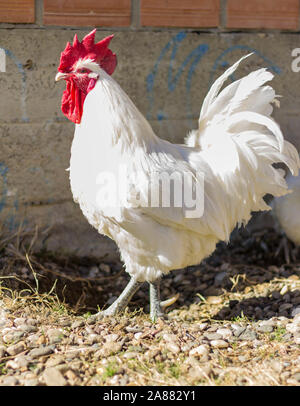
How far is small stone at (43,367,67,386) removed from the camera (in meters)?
2.63

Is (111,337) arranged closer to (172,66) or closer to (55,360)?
(55,360)

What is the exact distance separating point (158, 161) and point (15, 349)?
1.45 m

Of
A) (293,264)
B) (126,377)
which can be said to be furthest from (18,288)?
(293,264)

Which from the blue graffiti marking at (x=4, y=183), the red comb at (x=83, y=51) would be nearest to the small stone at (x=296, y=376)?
the red comb at (x=83, y=51)

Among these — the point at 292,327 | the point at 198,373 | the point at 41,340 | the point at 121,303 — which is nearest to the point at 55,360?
the point at 41,340

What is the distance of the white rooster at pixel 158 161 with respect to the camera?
3.15 m

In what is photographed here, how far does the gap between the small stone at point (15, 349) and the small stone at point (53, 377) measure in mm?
355

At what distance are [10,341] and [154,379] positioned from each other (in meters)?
0.99

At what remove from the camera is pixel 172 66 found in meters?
4.45

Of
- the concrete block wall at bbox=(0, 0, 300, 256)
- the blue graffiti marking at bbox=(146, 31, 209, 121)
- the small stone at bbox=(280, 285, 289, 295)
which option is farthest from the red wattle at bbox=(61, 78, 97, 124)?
the small stone at bbox=(280, 285, 289, 295)

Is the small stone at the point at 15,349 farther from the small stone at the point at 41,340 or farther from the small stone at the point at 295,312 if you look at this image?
the small stone at the point at 295,312

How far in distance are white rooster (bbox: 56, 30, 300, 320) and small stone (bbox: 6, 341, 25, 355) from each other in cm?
79

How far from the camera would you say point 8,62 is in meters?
4.13

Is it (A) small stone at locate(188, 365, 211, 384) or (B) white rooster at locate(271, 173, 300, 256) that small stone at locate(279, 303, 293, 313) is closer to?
(B) white rooster at locate(271, 173, 300, 256)
